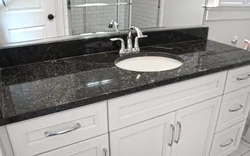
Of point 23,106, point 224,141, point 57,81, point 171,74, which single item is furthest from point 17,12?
point 224,141

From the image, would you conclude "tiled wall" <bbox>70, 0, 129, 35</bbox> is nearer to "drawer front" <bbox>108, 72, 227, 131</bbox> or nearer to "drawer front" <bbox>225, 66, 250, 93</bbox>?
"drawer front" <bbox>108, 72, 227, 131</bbox>

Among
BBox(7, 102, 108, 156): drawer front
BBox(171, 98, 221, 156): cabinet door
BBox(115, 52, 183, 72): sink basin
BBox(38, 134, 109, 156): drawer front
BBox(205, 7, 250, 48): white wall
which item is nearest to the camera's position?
BBox(7, 102, 108, 156): drawer front

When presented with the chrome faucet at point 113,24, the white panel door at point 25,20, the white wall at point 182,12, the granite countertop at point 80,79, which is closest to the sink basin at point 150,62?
the granite countertop at point 80,79

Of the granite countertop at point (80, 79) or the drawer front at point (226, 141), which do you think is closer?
the granite countertop at point (80, 79)

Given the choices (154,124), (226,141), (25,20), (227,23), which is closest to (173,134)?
(154,124)

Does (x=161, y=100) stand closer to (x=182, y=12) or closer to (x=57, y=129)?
(x=57, y=129)

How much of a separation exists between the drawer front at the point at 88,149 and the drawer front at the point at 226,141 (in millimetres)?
868

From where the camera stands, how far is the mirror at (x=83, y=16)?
1.18 metres

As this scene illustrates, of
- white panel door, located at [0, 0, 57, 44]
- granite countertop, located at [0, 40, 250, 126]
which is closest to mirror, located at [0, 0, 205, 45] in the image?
white panel door, located at [0, 0, 57, 44]

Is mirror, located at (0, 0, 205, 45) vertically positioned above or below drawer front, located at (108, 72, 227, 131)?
above

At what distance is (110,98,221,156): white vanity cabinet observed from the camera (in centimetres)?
114

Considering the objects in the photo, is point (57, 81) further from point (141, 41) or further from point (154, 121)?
point (141, 41)

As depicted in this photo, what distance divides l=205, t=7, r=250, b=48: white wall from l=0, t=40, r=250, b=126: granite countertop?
0.47 m

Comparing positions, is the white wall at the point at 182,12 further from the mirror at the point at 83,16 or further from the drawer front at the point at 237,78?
the drawer front at the point at 237,78
